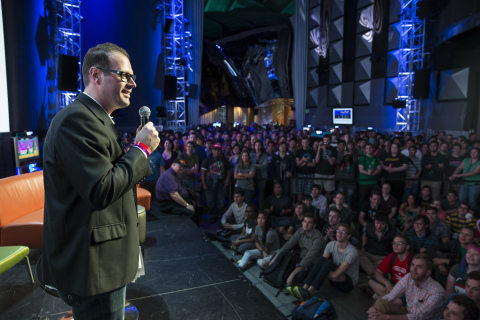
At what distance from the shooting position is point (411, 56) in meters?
12.6

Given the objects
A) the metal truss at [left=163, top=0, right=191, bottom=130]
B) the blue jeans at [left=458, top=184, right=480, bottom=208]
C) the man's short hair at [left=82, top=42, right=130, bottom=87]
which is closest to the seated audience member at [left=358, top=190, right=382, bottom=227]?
the blue jeans at [left=458, top=184, right=480, bottom=208]

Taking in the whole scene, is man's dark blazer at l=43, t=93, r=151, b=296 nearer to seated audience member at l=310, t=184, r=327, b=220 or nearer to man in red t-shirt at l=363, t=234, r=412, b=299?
man in red t-shirt at l=363, t=234, r=412, b=299

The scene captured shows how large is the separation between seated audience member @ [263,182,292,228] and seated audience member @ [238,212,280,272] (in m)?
0.74

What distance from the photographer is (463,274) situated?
3.79 metres

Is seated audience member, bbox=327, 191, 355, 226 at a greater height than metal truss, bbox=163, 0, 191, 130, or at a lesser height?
lesser

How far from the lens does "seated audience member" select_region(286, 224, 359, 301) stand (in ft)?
15.1

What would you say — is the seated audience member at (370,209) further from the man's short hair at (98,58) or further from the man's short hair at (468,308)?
the man's short hair at (98,58)

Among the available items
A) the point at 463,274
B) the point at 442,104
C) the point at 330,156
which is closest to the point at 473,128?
the point at 442,104

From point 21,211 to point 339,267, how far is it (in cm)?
419

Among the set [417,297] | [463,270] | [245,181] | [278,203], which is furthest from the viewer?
[245,181]

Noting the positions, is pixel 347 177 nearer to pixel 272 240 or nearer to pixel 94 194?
pixel 272 240

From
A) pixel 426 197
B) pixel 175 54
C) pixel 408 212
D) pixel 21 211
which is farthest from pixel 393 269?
pixel 175 54

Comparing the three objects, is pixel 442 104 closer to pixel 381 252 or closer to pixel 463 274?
pixel 381 252

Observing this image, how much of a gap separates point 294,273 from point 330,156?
3.02 metres
